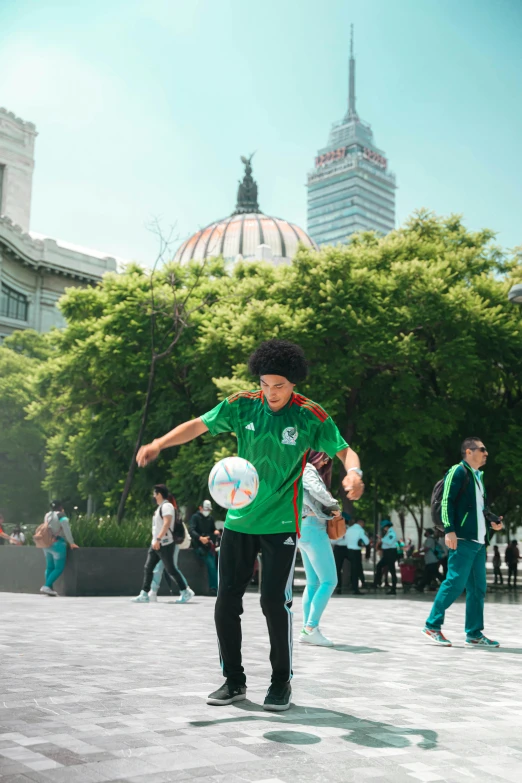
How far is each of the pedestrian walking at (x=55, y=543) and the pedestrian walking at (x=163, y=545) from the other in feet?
5.78

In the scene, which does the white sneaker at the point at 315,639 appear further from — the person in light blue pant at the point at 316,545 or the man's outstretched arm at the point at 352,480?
the man's outstretched arm at the point at 352,480

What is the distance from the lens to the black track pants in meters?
5.04

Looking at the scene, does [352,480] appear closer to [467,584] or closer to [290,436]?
[290,436]

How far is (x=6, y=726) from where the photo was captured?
416 cm

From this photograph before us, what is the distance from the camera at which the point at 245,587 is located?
508 cm

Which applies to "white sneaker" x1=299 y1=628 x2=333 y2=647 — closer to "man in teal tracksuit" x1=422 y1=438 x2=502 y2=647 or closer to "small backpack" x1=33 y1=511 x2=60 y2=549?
"man in teal tracksuit" x1=422 y1=438 x2=502 y2=647

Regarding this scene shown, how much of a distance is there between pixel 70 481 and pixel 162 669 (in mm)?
30189

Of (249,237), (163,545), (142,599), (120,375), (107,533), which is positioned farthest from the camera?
(249,237)

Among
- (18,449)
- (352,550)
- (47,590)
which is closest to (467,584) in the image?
(47,590)

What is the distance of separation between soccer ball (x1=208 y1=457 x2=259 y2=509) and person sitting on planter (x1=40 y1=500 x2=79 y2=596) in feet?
36.6

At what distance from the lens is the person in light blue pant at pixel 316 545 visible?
8.36 meters

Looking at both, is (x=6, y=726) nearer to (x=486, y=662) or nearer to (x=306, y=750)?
(x=306, y=750)

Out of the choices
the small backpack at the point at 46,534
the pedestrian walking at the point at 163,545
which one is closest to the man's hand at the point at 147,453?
the pedestrian walking at the point at 163,545

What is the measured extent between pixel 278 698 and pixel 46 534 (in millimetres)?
11262
